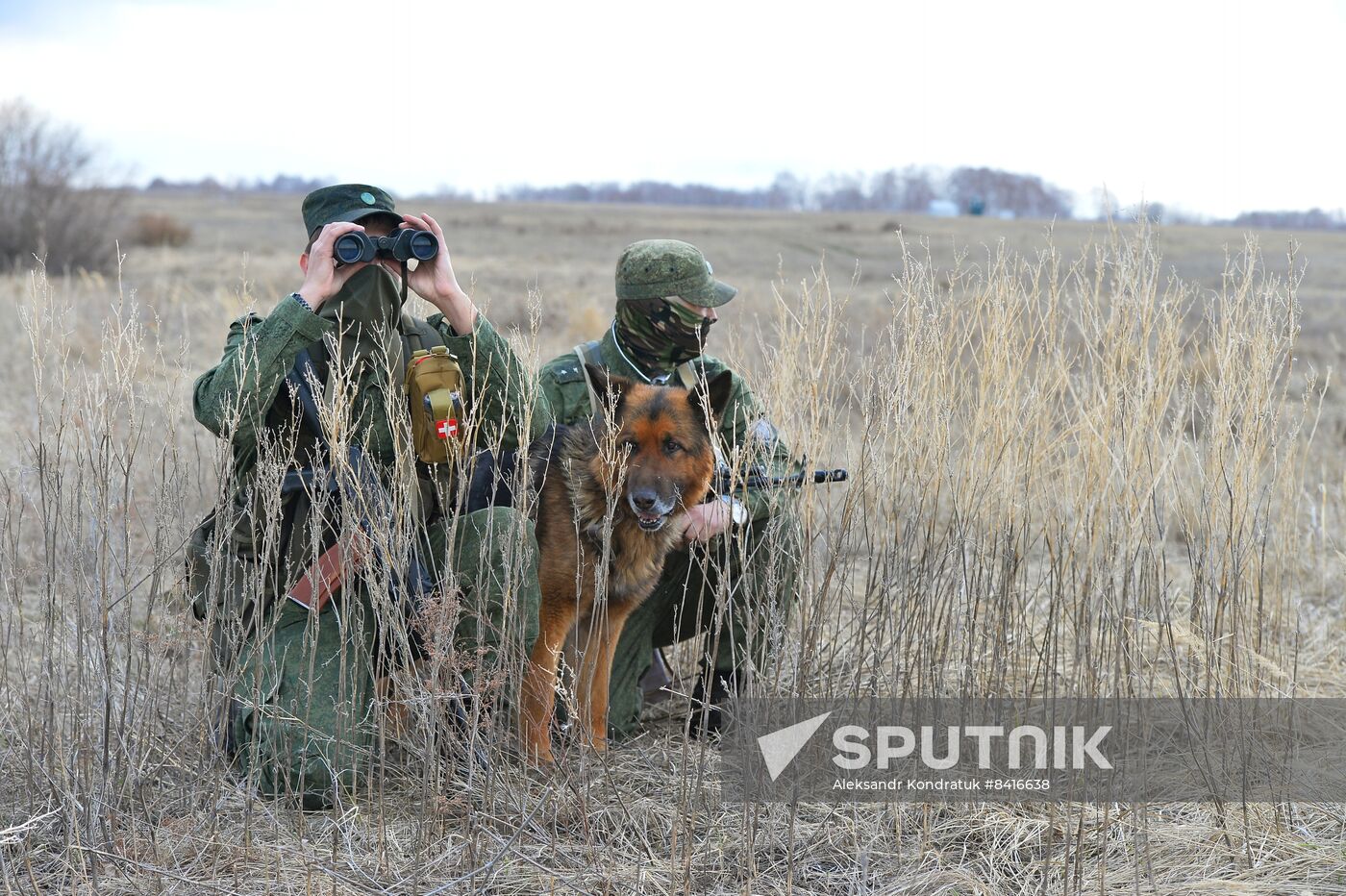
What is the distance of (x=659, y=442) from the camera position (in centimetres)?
379

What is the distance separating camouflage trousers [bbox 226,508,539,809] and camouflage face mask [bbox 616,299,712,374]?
1.19 metres

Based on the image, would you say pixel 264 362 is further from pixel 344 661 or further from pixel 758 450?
pixel 758 450

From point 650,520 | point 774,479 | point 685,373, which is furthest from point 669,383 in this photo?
point 774,479

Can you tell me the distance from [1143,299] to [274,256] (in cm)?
3051

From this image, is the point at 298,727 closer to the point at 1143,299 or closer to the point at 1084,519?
the point at 1084,519

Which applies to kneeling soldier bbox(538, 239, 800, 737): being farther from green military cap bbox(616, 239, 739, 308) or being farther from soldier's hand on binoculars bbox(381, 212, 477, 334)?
soldier's hand on binoculars bbox(381, 212, 477, 334)

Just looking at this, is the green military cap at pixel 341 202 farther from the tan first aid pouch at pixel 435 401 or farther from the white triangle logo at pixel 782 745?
the white triangle logo at pixel 782 745

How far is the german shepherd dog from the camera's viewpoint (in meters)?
3.63

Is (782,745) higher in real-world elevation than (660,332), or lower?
lower

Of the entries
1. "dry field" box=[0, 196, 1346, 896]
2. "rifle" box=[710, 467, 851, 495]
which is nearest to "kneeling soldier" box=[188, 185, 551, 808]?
"dry field" box=[0, 196, 1346, 896]

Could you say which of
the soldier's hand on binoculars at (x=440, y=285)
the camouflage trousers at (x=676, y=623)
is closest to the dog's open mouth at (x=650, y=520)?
the camouflage trousers at (x=676, y=623)

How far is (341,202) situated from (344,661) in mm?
1641

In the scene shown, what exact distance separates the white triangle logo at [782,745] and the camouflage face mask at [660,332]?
4.91ft

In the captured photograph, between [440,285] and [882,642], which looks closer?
[882,642]
